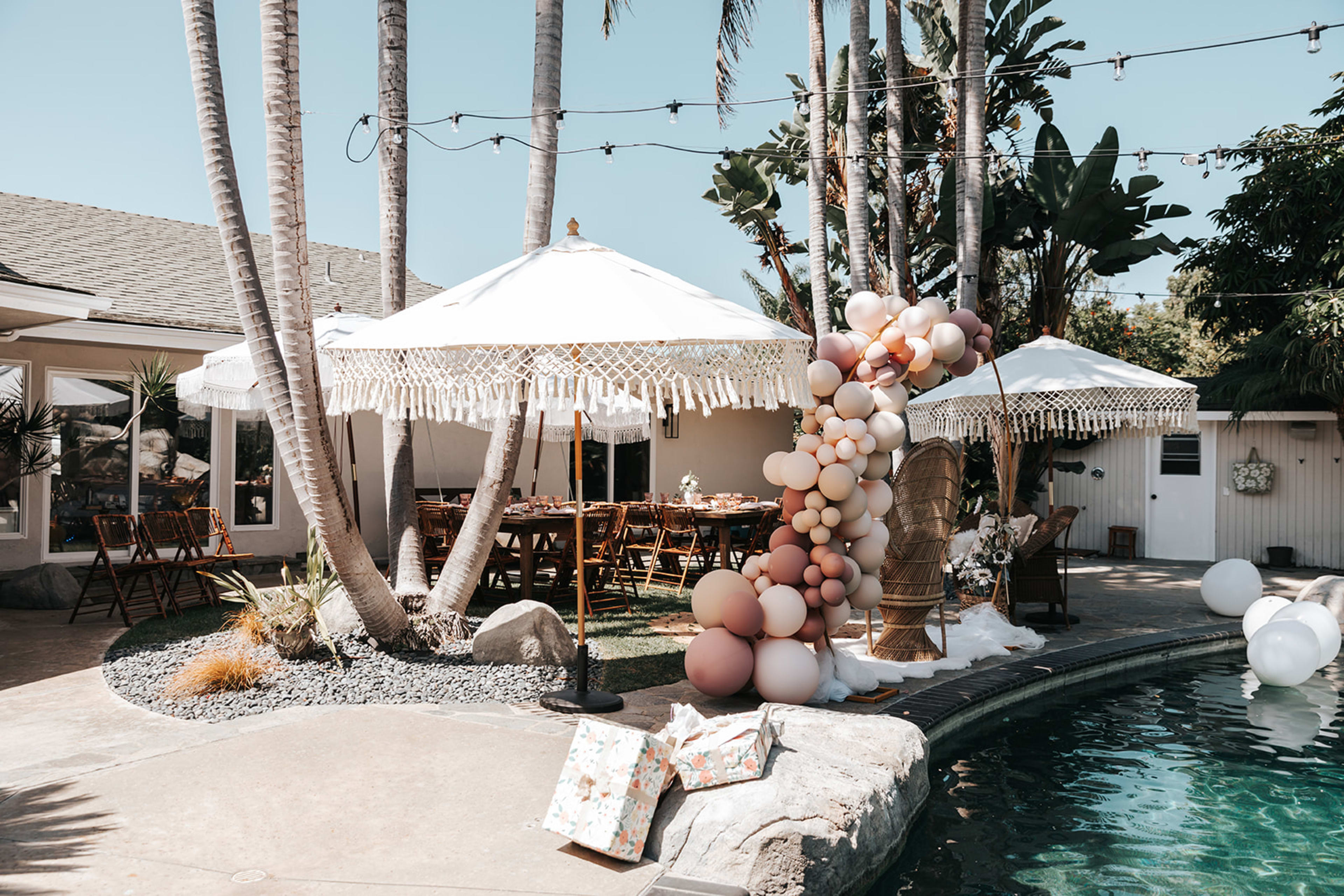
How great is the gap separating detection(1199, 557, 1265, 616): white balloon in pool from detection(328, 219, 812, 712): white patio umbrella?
6821mm

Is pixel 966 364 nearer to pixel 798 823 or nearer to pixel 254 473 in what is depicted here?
pixel 798 823

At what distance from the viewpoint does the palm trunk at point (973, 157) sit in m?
10.2

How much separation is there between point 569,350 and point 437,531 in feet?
19.6

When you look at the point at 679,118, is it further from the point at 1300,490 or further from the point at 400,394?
the point at 1300,490

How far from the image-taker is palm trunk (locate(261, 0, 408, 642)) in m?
5.55

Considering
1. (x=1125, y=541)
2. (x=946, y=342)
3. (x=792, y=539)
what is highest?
(x=946, y=342)

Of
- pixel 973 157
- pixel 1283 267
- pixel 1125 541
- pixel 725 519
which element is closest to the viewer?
pixel 725 519

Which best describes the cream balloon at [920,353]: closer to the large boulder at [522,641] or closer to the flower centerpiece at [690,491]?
the large boulder at [522,641]

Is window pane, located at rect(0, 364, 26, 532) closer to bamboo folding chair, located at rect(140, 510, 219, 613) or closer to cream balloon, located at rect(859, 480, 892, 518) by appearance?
bamboo folding chair, located at rect(140, 510, 219, 613)

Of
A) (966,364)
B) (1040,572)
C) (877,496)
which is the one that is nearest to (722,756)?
(877,496)

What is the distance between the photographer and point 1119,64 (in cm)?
855

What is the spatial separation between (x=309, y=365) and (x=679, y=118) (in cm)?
503

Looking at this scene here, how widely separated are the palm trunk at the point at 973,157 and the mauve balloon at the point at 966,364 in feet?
12.7

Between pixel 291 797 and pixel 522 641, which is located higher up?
pixel 522 641
